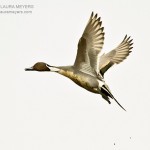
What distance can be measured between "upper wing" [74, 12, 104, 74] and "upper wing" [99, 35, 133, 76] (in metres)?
0.49

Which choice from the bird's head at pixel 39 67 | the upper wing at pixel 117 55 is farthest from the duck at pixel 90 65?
the upper wing at pixel 117 55

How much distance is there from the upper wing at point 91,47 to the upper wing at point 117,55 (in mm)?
494

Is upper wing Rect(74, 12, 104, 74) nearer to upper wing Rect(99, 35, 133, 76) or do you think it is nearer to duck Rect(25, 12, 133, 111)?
duck Rect(25, 12, 133, 111)

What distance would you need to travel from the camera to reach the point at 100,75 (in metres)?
4.56

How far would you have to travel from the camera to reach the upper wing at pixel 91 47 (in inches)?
173

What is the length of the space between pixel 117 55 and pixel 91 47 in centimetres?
79

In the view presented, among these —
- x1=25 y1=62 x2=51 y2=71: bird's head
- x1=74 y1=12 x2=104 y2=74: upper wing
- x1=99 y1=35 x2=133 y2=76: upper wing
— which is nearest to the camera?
x1=74 y1=12 x2=104 y2=74: upper wing

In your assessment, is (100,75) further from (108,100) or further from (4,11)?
(4,11)

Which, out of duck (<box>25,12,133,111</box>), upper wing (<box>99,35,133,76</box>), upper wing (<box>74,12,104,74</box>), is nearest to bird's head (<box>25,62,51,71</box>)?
duck (<box>25,12,133,111</box>)

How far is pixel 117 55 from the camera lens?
5.20m

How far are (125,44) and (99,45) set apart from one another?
864 mm

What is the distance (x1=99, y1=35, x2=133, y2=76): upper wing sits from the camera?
198 inches

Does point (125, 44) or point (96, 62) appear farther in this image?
point (125, 44)

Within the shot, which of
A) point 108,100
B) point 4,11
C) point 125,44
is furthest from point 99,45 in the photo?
point 4,11
